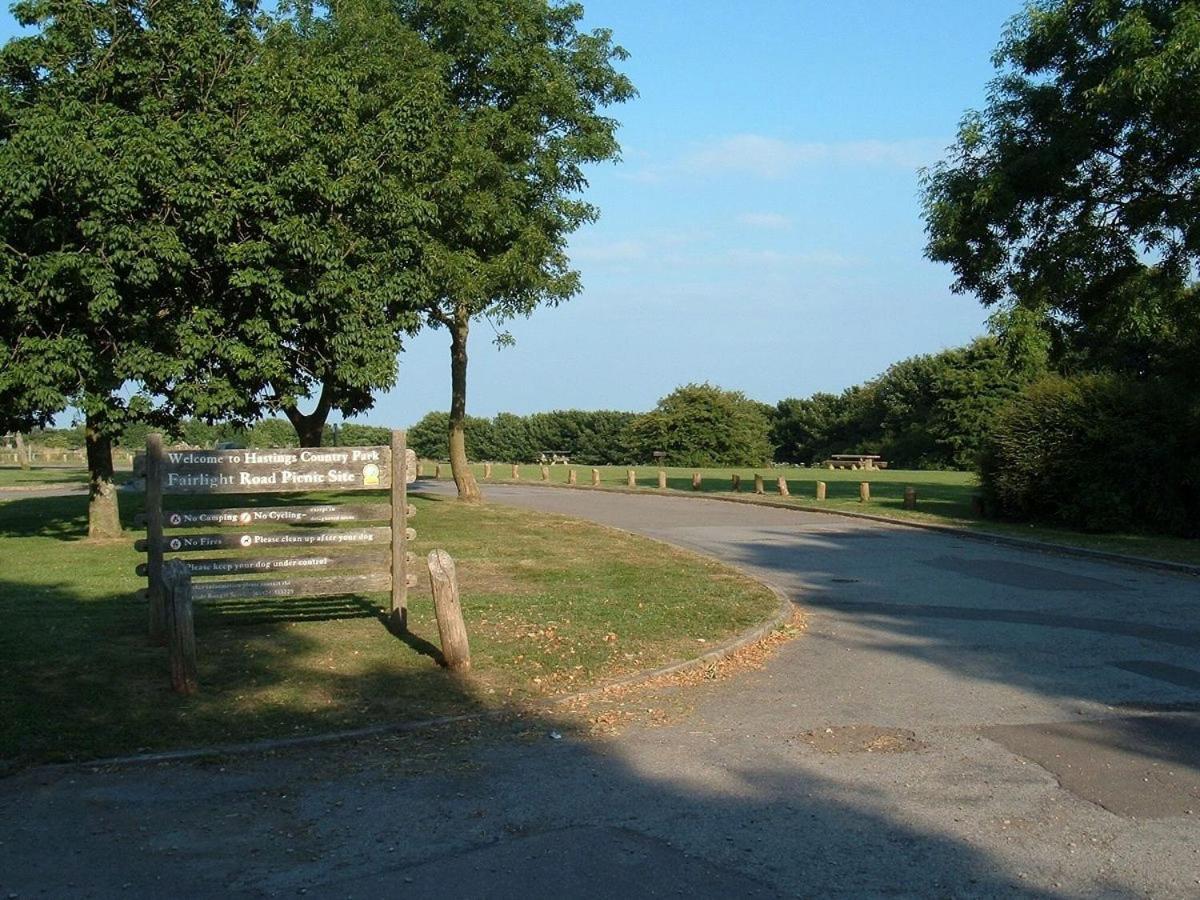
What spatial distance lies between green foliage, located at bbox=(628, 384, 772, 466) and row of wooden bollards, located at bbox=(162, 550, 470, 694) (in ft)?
169

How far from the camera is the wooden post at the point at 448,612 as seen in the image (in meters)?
8.54

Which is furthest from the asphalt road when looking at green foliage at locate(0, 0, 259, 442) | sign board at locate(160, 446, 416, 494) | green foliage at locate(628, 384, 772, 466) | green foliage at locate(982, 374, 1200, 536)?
green foliage at locate(628, 384, 772, 466)

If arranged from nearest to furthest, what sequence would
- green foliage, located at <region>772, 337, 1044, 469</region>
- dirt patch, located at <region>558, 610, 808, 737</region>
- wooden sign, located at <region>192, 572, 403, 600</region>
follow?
dirt patch, located at <region>558, 610, 808, 737</region> → wooden sign, located at <region>192, 572, 403, 600</region> → green foliage, located at <region>772, 337, 1044, 469</region>

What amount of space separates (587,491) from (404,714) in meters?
29.0

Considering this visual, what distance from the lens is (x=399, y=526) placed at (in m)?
9.91

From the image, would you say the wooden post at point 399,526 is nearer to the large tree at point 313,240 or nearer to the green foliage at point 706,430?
the large tree at point 313,240

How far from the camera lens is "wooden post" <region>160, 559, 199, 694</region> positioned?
7832mm

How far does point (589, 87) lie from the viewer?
24.6 metres

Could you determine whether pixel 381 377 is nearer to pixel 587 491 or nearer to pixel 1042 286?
pixel 1042 286

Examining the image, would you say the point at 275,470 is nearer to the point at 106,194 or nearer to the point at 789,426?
the point at 106,194

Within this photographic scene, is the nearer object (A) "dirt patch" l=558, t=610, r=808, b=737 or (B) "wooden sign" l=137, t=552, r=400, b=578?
(A) "dirt patch" l=558, t=610, r=808, b=737

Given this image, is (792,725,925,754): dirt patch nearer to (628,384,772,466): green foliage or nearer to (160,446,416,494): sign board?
(160,446,416,494): sign board

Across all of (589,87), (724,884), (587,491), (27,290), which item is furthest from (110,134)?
(587,491)

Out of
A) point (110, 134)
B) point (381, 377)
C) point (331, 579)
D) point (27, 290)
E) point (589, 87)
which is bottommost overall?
point (331, 579)
